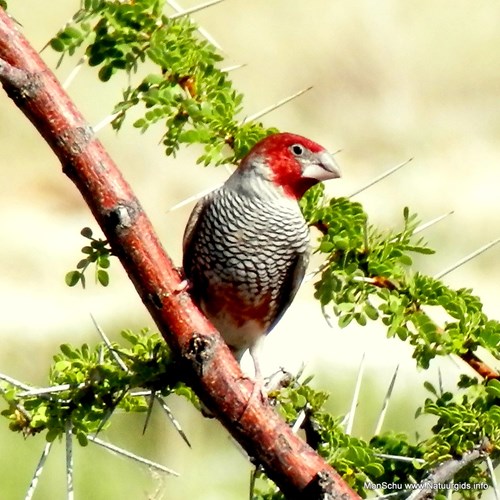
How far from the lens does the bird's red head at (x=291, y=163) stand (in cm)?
362

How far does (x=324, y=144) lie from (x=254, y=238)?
6.94 metres

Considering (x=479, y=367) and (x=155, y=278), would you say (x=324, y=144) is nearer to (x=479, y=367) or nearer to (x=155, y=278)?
(x=479, y=367)

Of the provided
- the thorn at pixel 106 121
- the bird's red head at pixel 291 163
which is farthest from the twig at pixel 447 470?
the bird's red head at pixel 291 163

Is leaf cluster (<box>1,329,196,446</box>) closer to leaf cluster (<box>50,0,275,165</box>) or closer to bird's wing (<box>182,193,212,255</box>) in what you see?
leaf cluster (<box>50,0,275,165</box>)

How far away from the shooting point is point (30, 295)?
369 inches

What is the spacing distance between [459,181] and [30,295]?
4117 millimetres

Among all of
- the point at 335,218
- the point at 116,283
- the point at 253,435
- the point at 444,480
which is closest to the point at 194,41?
the point at 335,218

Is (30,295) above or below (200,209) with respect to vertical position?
above

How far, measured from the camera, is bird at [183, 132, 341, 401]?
3707mm

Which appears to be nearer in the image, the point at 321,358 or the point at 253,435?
the point at 253,435

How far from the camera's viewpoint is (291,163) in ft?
12.2

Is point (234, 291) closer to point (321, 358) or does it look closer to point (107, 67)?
point (107, 67)

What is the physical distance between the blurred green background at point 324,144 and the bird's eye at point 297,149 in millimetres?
2662

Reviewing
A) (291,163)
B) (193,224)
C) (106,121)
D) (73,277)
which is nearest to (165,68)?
(106,121)
